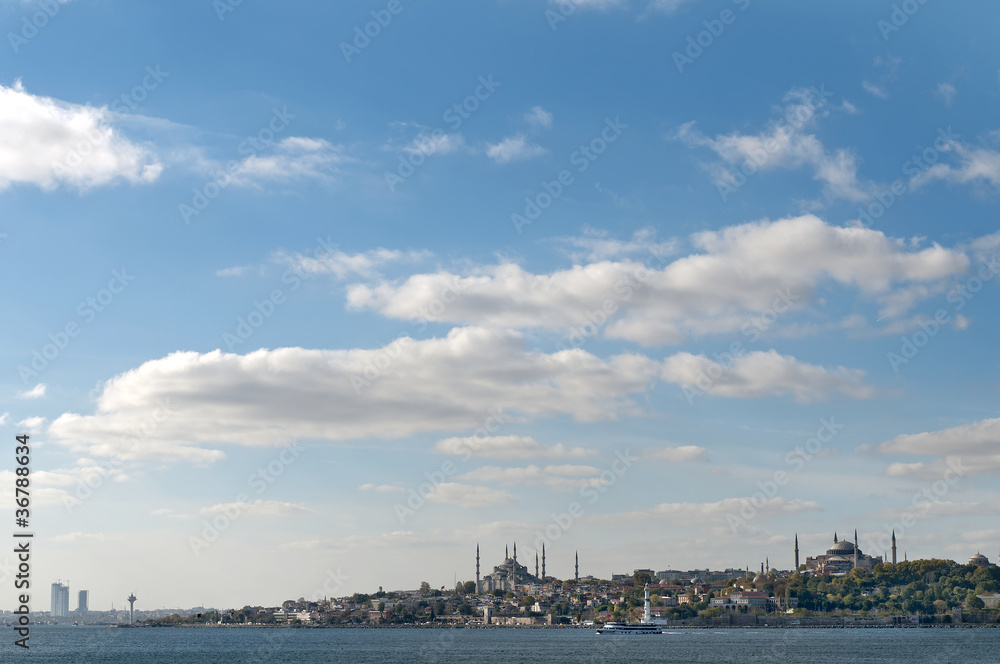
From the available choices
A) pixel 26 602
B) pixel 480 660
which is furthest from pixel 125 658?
pixel 26 602

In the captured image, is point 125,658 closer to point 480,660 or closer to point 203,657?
point 203,657

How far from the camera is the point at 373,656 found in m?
115

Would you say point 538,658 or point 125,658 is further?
point 125,658

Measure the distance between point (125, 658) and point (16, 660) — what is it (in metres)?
12.0

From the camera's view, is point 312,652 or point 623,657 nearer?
point 623,657

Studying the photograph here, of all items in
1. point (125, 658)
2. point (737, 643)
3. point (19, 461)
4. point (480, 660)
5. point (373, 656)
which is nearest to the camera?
point (19, 461)

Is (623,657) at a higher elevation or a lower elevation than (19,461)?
lower

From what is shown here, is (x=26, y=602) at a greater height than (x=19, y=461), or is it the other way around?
(x=19, y=461)

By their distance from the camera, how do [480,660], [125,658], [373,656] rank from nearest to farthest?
[480,660] → [373,656] → [125,658]

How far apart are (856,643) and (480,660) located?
62.6m

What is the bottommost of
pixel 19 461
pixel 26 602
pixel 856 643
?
pixel 856 643

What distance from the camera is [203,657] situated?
395 ft

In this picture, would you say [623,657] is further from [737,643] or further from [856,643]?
[856,643]

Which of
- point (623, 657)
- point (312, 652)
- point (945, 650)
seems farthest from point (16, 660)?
point (945, 650)
